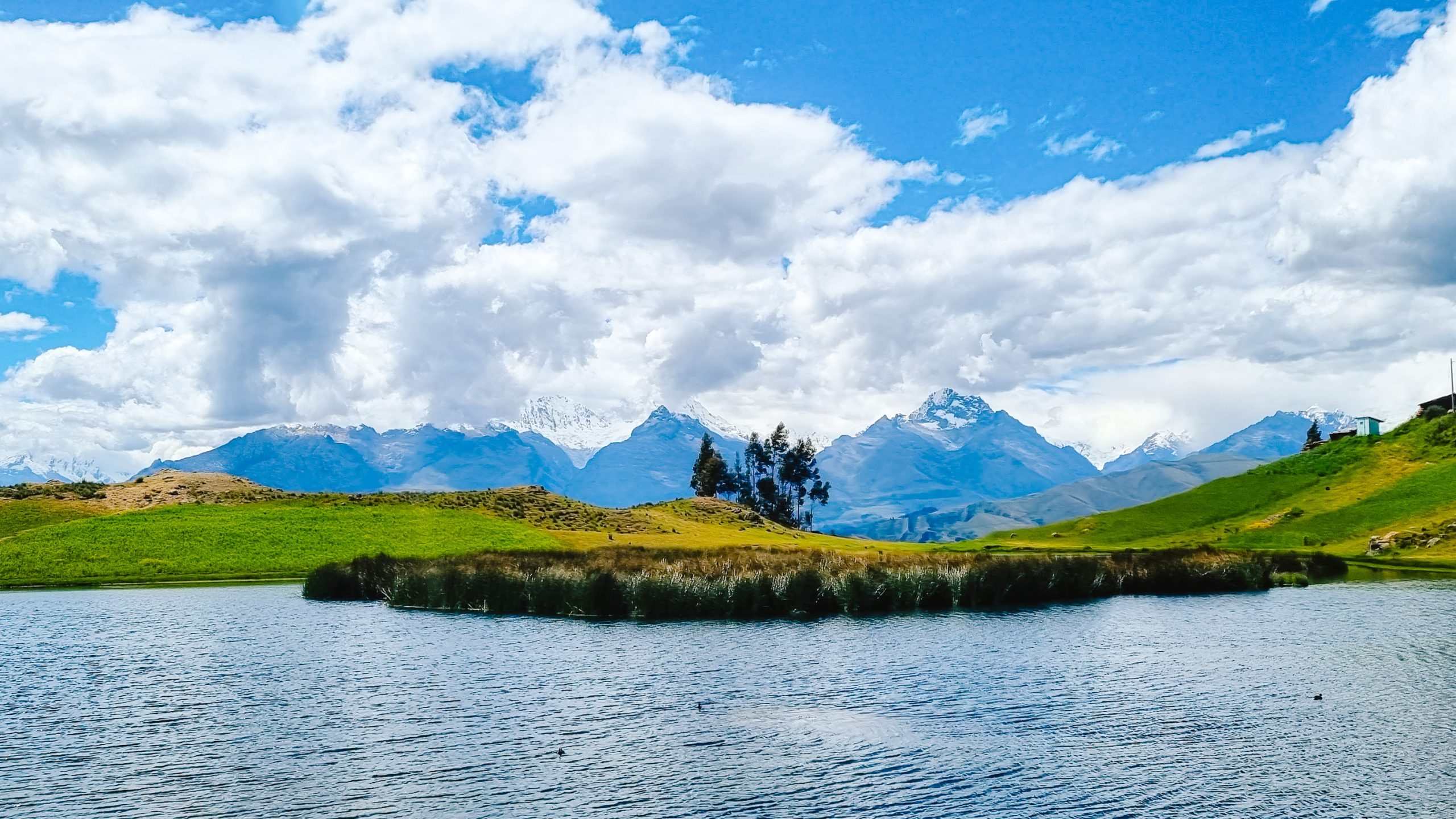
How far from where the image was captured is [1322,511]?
395 feet

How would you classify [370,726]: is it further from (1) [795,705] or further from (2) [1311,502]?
(2) [1311,502]

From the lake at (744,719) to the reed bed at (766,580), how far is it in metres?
5.42

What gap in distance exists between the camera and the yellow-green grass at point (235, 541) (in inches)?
3612

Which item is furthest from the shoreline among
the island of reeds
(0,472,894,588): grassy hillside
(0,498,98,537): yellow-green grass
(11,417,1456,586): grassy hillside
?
(0,498,98,537): yellow-green grass

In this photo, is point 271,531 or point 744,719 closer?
point 744,719

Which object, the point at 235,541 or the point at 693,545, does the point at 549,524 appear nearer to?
the point at 693,545

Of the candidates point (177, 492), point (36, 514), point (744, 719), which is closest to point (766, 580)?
point (744, 719)

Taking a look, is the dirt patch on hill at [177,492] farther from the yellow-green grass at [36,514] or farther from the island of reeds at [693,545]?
the yellow-green grass at [36,514]

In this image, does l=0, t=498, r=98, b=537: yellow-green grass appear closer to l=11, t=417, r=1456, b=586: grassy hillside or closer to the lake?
l=11, t=417, r=1456, b=586: grassy hillside

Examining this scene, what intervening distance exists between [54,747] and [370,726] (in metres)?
8.81

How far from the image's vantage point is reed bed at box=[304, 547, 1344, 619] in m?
60.2

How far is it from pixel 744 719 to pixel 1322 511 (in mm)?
113004

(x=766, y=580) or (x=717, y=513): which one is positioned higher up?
(x=717, y=513)

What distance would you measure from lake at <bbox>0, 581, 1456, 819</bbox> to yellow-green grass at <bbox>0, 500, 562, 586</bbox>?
40.6 m
